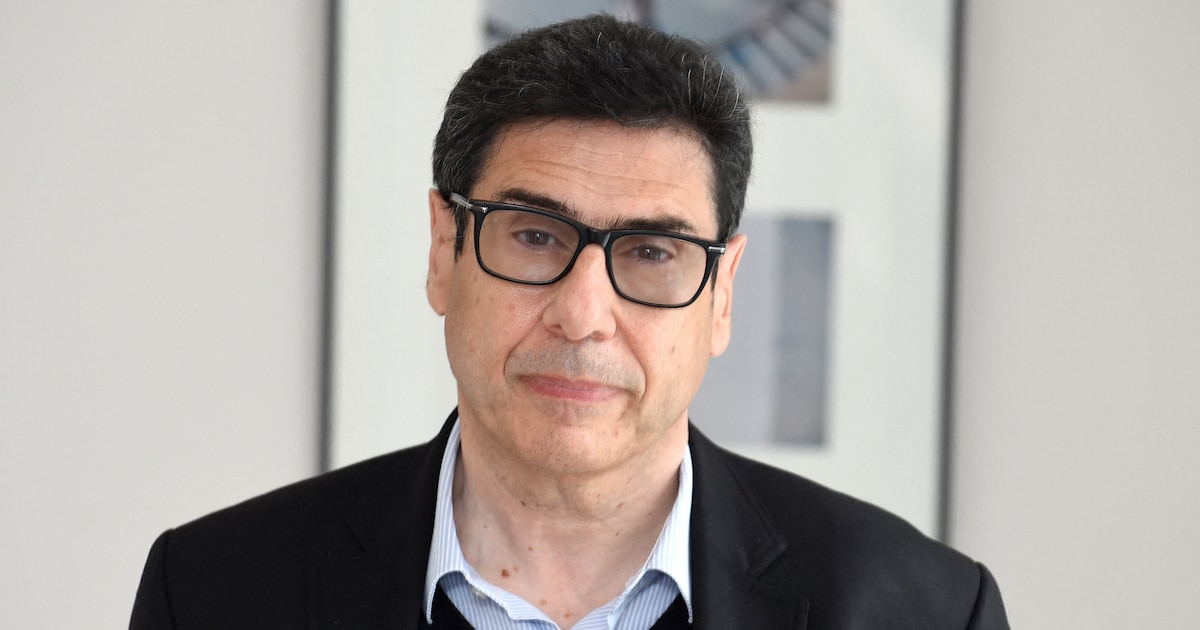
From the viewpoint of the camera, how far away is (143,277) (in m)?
2.03

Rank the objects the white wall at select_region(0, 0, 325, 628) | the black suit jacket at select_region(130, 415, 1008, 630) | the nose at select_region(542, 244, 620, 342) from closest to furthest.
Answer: the nose at select_region(542, 244, 620, 342), the black suit jacket at select_region(130, 415, 1008, 630), the white wall at select_region(0, 0, 325, 628)

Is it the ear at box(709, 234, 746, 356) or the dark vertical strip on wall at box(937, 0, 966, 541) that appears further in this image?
the dark vertical strip on wall at box(937, 0, 966, 541)

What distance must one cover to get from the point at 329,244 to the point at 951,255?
1.11 metres

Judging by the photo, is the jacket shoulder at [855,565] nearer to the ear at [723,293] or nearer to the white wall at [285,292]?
the ear at [723,293]

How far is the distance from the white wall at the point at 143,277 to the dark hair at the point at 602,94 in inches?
26.7

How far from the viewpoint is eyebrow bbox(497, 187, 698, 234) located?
1.34m

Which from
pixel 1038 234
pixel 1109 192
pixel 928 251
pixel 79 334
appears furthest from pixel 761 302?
pixel 79 334

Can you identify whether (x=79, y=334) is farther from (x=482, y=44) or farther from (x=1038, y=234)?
(x=1038, y=234)

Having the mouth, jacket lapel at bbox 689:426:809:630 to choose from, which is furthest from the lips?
jacket lapel at bbox 689:426:809:630

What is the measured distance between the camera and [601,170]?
1344 mm

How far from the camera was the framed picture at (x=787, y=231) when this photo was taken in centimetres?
204

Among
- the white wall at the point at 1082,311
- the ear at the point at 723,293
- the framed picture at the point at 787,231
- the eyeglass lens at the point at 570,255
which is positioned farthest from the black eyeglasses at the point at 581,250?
the white wall at the point at 1082,311

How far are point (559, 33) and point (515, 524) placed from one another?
0.61 m

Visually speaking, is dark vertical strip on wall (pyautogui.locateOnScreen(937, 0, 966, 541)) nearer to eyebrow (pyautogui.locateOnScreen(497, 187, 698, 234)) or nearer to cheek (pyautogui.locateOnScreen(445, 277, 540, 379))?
eyebrow (pyautogui.locateOnScreen(497, 187, 698, 234))
